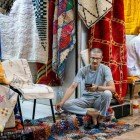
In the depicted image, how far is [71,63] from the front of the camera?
194 inches

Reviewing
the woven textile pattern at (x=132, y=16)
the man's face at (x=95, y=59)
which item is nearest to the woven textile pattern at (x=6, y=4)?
the woven textile pattern at (x=132, y=16)

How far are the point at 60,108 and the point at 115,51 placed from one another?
49.3 inches

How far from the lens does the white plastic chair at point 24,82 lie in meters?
3.66

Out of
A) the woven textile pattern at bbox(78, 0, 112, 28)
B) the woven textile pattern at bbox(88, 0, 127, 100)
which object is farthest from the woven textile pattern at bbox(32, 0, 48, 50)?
→ the woven textile pattern at bbox(88, 0, 127, 100)

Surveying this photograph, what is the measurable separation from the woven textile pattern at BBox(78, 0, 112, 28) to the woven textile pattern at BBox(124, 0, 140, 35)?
898mm

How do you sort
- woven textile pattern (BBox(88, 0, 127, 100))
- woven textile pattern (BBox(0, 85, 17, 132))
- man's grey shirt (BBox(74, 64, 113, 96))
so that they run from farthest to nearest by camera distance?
woven textile pattern (BBox(88, 0, 127, 100))
man's grey shirt (BBox(74, 64, 113, 96))
woven textile pattern (BBox(0, 85, 17, 132))

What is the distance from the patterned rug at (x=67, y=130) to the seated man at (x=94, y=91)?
11 cm

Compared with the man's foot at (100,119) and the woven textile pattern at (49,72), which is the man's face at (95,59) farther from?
the woven textile pattern at (49,72)

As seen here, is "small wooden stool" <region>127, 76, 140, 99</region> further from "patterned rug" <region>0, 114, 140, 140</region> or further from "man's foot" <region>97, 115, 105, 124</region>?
"man's foot" <region>97, 115, 105, 124</region>

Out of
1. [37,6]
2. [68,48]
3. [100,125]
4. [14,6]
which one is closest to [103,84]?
[100,125]

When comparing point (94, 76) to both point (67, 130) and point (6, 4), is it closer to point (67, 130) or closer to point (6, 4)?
point (67, 130)

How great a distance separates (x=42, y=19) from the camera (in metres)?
4.90

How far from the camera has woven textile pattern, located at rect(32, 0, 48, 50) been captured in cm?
487

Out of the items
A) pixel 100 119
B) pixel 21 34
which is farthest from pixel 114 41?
pixel 21 34
